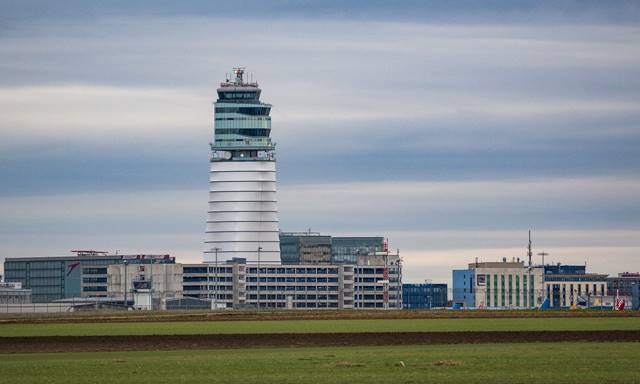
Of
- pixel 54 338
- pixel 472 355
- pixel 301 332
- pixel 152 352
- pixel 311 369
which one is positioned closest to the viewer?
pixel 311 369

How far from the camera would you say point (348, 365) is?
60.8m

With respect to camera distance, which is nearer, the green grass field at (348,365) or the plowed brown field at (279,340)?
the green grass field at (348,365)

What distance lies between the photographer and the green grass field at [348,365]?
53750mm

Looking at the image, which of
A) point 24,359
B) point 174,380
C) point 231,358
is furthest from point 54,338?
point 174,380

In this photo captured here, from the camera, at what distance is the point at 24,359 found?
70.3 m

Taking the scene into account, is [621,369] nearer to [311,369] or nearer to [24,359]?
[311,369]

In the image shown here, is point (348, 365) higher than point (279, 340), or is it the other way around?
point (279, 340)

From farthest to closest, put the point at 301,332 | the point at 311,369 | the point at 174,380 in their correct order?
the point at 301,332, the point at 311,369, the point at 174,380

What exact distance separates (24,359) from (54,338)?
78.7ft

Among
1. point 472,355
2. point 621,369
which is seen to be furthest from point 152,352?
point 621,369

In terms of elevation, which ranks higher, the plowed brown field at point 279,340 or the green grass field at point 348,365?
the plowed brown field at point 279,340

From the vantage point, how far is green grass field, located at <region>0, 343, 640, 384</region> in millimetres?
53750

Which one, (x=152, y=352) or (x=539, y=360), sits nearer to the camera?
(x=539, y=360)

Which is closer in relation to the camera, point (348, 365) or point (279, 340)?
point (348, 365)
